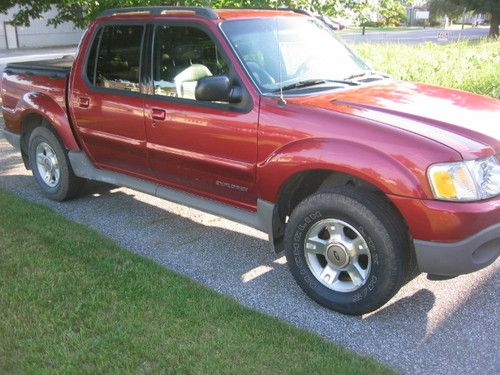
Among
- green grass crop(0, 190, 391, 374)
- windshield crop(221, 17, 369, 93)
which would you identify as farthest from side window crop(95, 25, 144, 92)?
green grass crop(0, 190, 391, 374)

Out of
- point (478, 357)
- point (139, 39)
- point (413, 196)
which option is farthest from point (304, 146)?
point (139, 39)

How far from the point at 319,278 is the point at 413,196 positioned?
90 cm

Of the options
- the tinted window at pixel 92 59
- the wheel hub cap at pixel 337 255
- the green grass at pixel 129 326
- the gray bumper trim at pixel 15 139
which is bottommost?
the green grass at pixel 129 326

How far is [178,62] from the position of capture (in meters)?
4.43

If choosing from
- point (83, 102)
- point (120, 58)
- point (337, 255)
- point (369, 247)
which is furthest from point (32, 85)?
point (369, 247)

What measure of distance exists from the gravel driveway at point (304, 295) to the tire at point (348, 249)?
16cm

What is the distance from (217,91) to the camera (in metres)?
3.80

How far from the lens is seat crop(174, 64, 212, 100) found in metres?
4.29

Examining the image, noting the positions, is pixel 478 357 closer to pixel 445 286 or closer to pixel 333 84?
pixel 445 286

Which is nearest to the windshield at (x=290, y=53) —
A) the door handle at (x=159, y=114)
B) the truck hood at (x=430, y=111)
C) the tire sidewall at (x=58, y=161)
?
the truck hood at (x=430, y=111)

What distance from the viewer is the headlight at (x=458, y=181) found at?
308 centimetres

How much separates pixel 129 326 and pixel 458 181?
208cm

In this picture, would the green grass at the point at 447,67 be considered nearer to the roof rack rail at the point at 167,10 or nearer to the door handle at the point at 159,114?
the roof rack rail at the point at 167,10

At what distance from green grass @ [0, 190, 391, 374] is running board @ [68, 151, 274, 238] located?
565 millimetres
